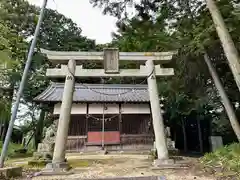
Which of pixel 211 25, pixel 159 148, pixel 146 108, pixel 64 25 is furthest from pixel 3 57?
pixel 64 25

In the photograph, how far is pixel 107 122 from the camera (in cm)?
1711

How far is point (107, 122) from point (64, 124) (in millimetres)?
9027

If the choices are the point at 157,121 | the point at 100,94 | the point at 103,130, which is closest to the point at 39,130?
the point at 100,94

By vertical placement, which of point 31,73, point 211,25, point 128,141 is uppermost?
point 31,73

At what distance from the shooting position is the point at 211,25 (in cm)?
934

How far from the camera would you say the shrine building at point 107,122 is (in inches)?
641

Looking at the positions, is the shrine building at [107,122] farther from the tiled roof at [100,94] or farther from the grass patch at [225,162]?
the grass patch at [225,162]

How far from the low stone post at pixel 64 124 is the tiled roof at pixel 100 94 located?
6.07m

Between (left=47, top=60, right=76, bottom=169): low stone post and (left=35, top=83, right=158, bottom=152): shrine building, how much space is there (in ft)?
25.7

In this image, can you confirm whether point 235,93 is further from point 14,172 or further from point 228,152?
point 14,172

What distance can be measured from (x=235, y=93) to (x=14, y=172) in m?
10.9

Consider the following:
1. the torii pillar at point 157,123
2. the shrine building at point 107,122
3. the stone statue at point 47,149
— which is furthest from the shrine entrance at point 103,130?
the torii pillar at point 157,123

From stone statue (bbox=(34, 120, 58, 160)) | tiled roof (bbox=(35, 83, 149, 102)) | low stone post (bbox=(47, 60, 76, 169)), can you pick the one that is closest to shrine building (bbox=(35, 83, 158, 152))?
tiled roof (bbox=(35, 83, 149, 102))

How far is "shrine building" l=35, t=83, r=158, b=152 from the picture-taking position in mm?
16284
